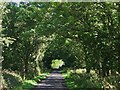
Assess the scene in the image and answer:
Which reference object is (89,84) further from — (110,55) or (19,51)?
(19,51)

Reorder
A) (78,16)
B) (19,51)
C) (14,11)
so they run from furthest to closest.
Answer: (19,51) < (14,11) < (78,16)

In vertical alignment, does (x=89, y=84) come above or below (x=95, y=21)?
below

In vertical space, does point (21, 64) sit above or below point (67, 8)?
below

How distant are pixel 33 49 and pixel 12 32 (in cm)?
580

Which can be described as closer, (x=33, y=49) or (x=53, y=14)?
(x=53, y=14)

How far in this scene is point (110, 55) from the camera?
24516 mm

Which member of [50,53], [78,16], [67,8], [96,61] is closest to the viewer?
[67,8]

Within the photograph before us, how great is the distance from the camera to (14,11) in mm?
33969

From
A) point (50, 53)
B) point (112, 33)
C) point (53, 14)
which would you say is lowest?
point (50, 53)

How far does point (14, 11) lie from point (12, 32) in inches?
81.0

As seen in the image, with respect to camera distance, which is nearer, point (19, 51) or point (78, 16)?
point (78, 16)

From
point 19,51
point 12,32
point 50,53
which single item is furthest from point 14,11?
point 50,53

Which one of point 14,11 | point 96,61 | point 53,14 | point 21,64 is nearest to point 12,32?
point 14,11

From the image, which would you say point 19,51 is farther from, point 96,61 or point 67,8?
point 67,8
